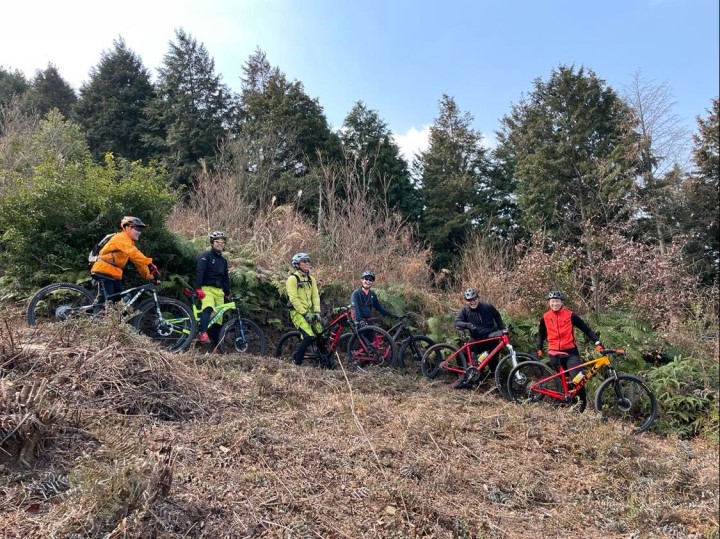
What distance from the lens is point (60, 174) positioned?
779 centimetres

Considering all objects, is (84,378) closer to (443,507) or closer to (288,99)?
(443,507)

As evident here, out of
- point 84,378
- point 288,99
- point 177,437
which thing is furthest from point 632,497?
point 288,99

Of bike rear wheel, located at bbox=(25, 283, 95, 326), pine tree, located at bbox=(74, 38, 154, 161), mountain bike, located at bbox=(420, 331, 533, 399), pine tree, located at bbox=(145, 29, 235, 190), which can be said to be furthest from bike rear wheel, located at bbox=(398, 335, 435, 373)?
pine tree, located at bbox=(74, 38, 154, 161)

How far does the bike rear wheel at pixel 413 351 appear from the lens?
27.0ft

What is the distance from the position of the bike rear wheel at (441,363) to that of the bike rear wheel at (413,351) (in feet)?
0.56

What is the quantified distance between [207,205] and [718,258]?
12.7 m

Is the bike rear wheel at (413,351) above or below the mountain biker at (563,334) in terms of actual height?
below

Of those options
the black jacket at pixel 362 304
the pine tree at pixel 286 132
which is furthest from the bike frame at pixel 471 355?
the pine tree at pixel 286 132

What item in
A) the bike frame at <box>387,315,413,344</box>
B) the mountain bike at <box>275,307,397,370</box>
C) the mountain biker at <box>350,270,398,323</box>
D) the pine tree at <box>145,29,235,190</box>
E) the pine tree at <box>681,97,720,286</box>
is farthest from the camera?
the pine tree at <box>145,29,235,190</box>

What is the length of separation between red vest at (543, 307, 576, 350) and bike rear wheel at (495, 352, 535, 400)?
0.58m

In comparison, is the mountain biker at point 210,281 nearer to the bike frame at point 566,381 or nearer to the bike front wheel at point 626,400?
the bike frame at point 566,381

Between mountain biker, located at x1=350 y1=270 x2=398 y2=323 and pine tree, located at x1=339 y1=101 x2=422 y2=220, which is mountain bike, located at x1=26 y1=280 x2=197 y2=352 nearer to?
mountain biker, located at x1=350 y1=270 x2=398 y2=323

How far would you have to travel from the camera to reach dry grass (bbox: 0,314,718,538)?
291cm

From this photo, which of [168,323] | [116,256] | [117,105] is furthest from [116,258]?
[117,105]
